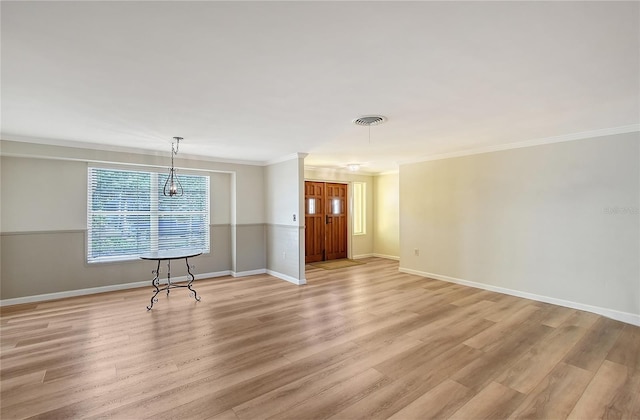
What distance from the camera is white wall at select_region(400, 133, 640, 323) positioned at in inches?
139

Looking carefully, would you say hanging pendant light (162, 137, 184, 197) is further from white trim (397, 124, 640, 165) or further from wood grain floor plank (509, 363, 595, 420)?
wood grain floor plank (509, 363, 595, 420)

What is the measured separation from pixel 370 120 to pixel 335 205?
4.69m

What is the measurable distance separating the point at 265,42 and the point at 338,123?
5.70ft

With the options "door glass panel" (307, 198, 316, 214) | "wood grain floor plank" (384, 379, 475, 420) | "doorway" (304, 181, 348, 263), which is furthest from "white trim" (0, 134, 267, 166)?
"wood grain floor plank" (384, 379, 475, 420)

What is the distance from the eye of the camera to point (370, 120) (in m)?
3.24

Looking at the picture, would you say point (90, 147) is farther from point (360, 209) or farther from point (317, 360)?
point (360, 209)

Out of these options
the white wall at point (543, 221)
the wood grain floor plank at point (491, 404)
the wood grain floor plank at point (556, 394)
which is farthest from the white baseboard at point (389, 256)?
the wood grain floor plank at point (491, 404)

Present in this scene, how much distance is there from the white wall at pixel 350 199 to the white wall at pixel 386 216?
0.13m

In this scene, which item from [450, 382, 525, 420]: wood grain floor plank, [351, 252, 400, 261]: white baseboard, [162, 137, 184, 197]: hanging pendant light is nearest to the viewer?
[450, 382, 525, 420]: wood grain floor plank

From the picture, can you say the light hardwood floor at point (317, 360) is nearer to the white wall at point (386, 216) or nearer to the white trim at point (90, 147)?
the white trim at point (90, 147)

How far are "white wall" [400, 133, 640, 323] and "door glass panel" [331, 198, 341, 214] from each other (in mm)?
2503

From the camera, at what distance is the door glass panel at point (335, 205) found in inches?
307

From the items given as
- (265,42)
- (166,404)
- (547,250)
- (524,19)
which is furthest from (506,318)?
(265,42)

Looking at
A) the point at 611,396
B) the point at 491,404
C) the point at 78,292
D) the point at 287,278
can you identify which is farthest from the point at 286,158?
the point at 611,396
